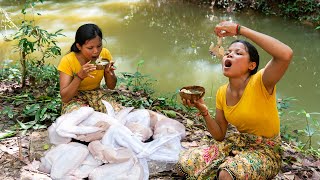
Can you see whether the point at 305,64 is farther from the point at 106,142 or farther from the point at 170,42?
the point at 106,142

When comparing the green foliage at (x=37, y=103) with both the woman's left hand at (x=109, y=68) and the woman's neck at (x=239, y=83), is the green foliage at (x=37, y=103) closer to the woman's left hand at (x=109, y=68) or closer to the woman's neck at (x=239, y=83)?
the woman's left hand at (x=109, y=68)

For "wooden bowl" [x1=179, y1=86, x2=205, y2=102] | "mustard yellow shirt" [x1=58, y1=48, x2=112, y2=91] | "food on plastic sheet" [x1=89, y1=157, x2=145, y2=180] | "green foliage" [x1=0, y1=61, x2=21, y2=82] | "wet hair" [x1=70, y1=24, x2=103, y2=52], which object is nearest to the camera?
"wooden bowl" [x1=179, y1=86, x2=205, y2=102]

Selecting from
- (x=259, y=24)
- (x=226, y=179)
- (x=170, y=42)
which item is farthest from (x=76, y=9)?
(x=226, y=179)

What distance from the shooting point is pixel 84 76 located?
2.86m

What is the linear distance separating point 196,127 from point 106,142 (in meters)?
1.02

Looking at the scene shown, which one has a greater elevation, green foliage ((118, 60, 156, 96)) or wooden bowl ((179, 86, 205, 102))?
wooden bowl ((179, 86, 205, 102))

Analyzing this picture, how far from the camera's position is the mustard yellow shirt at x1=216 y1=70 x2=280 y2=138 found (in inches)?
86.2

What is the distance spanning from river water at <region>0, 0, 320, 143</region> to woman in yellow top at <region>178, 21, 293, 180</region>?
1.71 m

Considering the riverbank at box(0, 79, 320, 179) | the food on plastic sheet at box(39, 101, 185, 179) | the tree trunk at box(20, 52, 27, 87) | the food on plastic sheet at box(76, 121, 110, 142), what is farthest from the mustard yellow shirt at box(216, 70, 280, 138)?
the tree trunk at box(20, 52, 27, 87)

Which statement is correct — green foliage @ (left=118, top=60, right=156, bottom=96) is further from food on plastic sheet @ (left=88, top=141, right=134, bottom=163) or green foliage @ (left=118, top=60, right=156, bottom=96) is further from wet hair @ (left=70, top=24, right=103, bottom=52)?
food on plastic sheet @ (left=88, top=141, right=134, bottom=163)

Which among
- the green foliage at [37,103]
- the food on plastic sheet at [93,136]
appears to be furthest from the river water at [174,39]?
the food on plastic sheet at [93,136]

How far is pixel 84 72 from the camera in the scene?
2.80 metres

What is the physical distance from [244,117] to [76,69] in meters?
1.43

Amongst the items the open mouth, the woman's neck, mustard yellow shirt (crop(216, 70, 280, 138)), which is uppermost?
the open mouth
